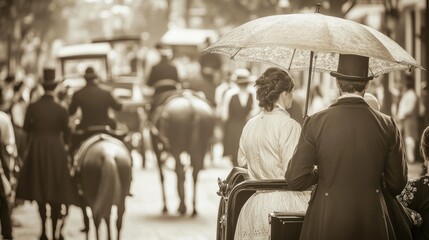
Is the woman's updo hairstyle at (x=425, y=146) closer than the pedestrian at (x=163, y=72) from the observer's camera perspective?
Yes

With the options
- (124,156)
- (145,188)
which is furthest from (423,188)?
(145,188)

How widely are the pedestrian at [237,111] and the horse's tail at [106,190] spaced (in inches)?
255

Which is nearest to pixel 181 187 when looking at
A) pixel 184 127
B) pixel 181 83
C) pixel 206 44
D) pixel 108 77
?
pixel 184 127

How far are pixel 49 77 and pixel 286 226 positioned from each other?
713 centimetres

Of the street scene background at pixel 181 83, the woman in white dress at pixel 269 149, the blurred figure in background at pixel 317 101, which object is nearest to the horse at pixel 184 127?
the street scene background at pixel 181 83

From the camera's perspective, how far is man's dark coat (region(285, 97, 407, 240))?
22.7ft

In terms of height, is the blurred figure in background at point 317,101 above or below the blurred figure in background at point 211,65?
below

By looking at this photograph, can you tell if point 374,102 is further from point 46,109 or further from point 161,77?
point 161,77

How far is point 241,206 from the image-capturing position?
26.7 feet

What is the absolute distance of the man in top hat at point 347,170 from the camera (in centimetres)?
693

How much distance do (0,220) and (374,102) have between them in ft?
18.1

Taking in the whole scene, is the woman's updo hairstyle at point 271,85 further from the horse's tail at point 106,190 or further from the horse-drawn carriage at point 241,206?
the horse's tail at point 106,190

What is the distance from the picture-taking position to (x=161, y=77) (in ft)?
61.3

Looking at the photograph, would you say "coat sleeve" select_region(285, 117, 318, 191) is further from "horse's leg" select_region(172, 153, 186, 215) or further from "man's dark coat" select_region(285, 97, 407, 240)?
"horse's leg" select_region(172, 153, 186, 215)
